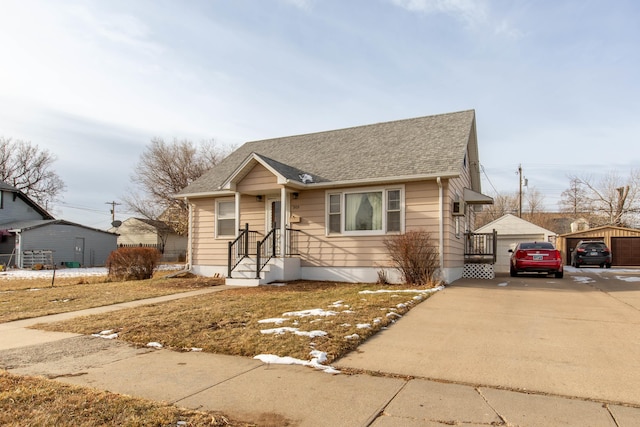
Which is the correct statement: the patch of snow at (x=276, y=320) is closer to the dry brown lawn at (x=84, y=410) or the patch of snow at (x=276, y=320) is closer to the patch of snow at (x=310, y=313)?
the patch of snow at (x=310, y=313)

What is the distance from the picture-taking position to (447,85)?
15328 millimetres

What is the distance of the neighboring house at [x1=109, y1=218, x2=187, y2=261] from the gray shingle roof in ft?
82.8

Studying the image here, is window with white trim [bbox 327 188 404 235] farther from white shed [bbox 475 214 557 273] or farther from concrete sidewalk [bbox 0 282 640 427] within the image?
white shed [bbox 475 214 557 273]

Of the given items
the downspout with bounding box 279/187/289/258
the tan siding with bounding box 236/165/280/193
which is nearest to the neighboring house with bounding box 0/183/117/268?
the tan siding with bounding box 236/165/280/193

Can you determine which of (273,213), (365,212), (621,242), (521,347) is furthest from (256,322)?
(621,242)

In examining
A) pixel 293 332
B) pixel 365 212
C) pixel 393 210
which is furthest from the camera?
pixel 365 212

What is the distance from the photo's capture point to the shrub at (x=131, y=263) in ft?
50.1

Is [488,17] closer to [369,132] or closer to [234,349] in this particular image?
[369,132]

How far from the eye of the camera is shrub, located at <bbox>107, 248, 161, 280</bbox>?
50.1ft

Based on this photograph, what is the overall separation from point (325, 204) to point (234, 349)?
846 cm

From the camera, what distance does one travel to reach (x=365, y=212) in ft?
41.7

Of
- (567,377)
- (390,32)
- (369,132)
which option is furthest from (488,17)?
(567,377)

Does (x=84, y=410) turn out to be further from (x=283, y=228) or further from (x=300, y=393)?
(x=283, y=228)

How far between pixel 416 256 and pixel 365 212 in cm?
224
